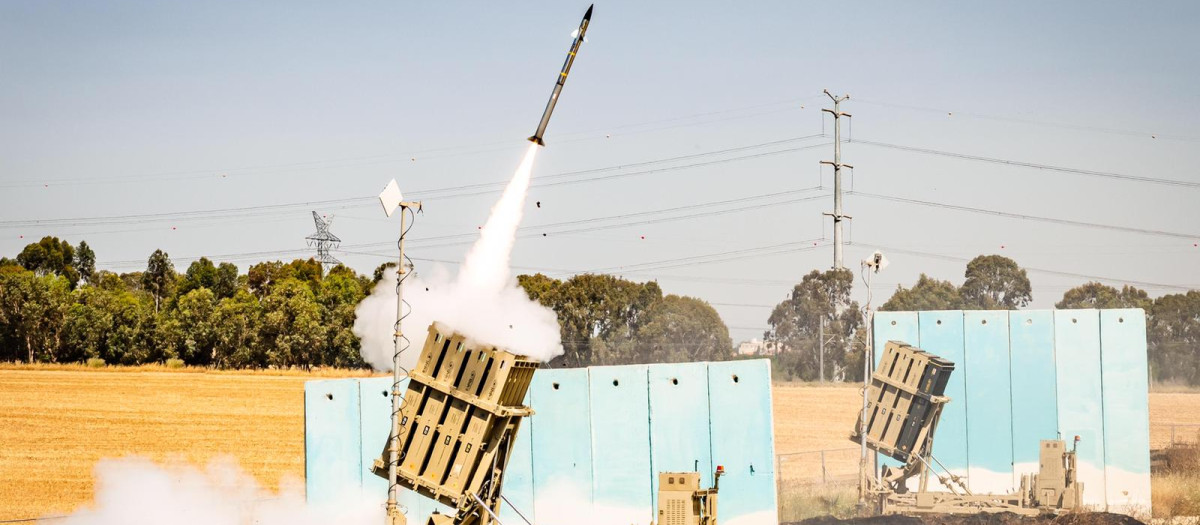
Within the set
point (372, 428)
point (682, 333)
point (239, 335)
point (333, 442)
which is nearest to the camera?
point (372, 428)

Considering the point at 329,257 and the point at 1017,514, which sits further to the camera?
the point at 329,257

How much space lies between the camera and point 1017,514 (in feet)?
94.6

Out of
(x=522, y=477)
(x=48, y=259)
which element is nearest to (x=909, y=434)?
(x=522, y=477)

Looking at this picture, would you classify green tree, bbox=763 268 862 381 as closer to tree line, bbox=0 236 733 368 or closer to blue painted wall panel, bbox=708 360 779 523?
tree line, bbox=0 236 733 368

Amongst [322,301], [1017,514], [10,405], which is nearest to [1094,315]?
[1017,514]

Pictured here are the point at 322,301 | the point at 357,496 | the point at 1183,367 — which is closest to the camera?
the point at 357,496

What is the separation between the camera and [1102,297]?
100375mm

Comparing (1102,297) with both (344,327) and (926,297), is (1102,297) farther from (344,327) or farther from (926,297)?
(344,327)

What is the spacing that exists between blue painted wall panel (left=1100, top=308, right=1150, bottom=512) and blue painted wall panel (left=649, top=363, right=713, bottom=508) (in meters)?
12.1

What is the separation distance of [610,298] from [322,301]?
777 inches

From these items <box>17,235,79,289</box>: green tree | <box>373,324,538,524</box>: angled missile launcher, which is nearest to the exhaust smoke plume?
<box>373,324,538,524</box>: angled missile launcher

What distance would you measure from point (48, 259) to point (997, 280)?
105 meters

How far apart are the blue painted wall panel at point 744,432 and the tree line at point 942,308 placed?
3789 cm

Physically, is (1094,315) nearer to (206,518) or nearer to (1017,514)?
(1017,514)
